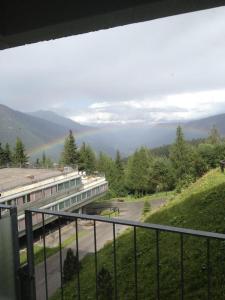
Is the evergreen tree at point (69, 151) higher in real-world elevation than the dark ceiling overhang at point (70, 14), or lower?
lower

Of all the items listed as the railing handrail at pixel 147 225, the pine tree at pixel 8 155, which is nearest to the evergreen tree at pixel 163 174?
the pine tree at pixel 8 155

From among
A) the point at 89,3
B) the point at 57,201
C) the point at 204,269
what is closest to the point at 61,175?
the point at 57,201

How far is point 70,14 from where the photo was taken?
2.05 m

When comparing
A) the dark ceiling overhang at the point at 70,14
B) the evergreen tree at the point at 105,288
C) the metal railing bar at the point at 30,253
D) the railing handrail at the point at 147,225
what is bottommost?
the evergreen tree at the point at 105,288

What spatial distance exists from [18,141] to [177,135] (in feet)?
67.9

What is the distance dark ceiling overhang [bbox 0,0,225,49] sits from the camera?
187 cm

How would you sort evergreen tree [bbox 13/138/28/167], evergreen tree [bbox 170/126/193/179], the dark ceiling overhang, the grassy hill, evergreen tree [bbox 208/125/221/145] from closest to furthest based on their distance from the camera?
the dark ceiling overhang, the grassy hill, evergreen tree [bbox 13/138/28/167], evergreen tree [bbox 170/126/193/179], evergreen tree [bbox 208/125/221/145]

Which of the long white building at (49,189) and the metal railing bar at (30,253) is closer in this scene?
the metal railing bar at (30,253)

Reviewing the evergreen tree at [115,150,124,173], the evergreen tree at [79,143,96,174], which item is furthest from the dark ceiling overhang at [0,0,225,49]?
the evergreen tree at [115,150,124,173]

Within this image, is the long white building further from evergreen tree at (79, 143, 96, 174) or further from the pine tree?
the pine tree

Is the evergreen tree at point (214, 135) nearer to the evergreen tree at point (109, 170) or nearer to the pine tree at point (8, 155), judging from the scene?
the evergreen tree at point (109, 170)

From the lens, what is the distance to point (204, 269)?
16.2 feet

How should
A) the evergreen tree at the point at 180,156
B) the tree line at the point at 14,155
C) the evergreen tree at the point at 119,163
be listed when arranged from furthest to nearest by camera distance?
1. the evergreen tree at the point at 119,163
2. the evergreen tree at the point at 180,156
3. the tree line at the point at 14,155

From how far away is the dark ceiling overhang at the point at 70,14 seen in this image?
1872 mm
